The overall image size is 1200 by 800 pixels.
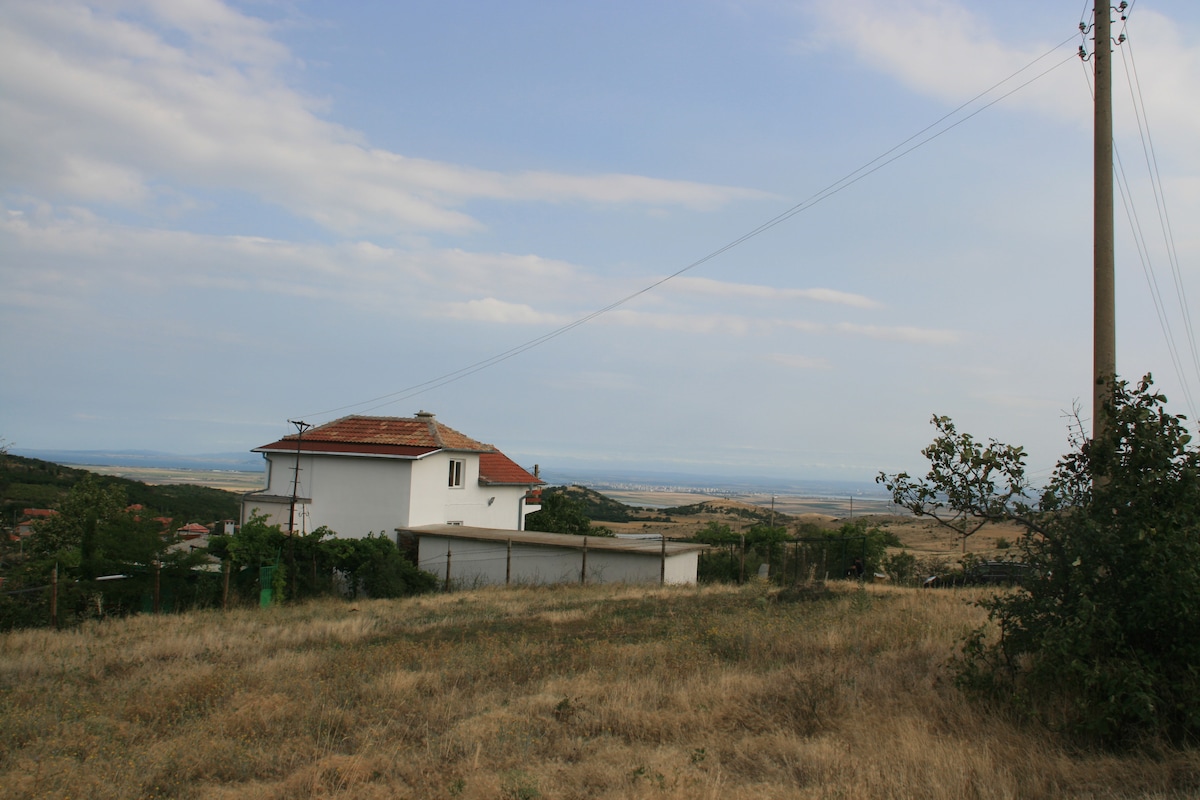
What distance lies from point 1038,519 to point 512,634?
355 inches

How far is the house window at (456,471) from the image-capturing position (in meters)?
33.6

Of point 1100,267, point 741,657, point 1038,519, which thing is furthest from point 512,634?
point 1100,267

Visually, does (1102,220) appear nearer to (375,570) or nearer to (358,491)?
(375,570)

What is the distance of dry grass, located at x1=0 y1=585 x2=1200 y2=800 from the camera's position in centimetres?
635

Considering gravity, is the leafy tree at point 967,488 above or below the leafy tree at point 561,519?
above

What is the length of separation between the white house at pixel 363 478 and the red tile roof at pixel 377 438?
0.04m

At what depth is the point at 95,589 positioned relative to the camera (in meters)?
18.2

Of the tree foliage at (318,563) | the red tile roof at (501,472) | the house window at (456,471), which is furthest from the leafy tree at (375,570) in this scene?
the red tile roof at (501,472)

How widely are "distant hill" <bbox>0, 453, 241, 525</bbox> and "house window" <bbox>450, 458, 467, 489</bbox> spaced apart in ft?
56.7

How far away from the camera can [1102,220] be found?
9.69 meters

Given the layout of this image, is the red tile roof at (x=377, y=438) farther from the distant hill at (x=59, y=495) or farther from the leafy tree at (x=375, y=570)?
the distant hill at (x=59, y=495)

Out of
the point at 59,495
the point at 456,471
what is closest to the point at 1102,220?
the point at 456,471

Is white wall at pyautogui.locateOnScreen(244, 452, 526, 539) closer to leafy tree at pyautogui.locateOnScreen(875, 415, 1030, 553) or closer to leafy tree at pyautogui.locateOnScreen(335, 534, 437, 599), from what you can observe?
leafy tree at pyautogui.locateOnScreen(335, 534, 437, 599)

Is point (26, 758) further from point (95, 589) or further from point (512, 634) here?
point (95, 589)
